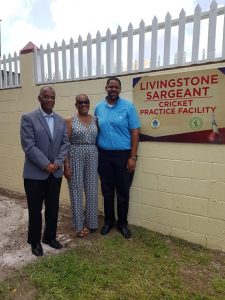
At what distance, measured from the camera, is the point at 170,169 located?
3799 mm

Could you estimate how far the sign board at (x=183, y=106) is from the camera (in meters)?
3.35

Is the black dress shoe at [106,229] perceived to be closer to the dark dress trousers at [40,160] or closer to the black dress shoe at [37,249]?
the dark dress trousers at [40,160]

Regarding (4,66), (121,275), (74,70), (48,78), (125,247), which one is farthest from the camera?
(4,66)

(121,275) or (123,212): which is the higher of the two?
(123,212)

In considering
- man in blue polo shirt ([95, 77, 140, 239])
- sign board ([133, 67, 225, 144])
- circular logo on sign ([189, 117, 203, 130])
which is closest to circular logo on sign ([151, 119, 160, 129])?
sign board ([133, 67, 225, 144])

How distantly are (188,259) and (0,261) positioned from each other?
82.5 inches

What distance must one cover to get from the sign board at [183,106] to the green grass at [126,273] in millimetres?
1318

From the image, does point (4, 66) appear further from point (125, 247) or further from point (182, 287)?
point (182, 287)

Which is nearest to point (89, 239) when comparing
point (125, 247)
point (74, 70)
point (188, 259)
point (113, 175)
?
point (125, 247)

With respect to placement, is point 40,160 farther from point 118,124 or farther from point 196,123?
point 196,123

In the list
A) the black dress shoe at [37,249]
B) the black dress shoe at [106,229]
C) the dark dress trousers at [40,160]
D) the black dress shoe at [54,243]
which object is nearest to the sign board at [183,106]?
the dark dress trousers at [40,160]

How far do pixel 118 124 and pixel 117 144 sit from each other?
0.81 feet

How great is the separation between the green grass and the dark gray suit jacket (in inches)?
38.5

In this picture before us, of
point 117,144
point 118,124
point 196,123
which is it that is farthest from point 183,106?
point 117,144
